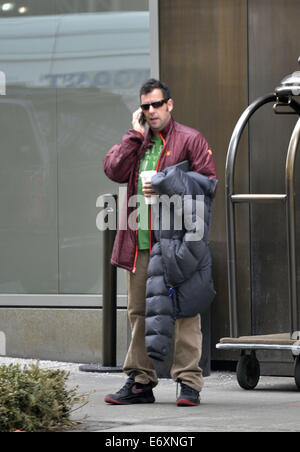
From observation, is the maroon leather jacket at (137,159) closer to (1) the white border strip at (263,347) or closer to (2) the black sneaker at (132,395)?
(2) the black sneaker at (132,395)

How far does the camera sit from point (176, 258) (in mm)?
A: 6273

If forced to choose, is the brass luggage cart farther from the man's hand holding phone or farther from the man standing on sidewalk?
the man's hand holding phone

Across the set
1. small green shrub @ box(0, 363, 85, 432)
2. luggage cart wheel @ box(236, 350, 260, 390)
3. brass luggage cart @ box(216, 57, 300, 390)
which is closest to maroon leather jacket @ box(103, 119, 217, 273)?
brass luggage cart @ box(216, 57, 300, 390)

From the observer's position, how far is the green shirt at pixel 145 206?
21.2ft

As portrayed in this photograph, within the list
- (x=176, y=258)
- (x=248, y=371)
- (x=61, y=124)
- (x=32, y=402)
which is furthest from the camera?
(x=61, y=124)

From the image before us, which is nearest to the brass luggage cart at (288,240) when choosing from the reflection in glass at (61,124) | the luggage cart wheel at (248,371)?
the luggage cart wheel at (248,371)

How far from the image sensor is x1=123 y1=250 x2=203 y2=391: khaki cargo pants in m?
6.39

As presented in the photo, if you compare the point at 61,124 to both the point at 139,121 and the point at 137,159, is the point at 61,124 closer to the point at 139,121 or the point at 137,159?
the point at 139,121

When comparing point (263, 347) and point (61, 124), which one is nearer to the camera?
point (263, 347)

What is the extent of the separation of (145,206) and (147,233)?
0.55 feet

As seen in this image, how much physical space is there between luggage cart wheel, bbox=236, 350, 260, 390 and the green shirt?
1.20m

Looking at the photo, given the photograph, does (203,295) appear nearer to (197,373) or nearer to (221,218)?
(197,373)

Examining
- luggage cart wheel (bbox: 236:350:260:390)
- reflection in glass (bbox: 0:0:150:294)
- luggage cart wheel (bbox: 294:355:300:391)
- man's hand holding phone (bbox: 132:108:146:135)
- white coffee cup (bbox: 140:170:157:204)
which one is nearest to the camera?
white coffee cup (bbox: 140:170:157:204)

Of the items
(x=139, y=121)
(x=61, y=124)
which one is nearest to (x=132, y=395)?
(x=139, y=121)
